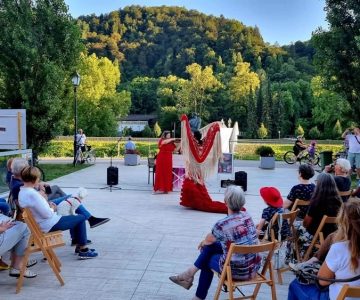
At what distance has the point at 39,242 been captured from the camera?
472 cm

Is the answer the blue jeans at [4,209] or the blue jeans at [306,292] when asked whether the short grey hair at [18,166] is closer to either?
the blue jeans at [4,209]

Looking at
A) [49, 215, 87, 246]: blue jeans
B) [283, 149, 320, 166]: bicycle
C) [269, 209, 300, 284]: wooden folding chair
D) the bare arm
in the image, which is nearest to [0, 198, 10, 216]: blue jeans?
[49, 215, 87, 246]: blue jeans

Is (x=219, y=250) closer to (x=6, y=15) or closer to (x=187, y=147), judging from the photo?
(x=187, y=147)

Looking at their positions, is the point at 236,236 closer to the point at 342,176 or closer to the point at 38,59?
the point at 342,176

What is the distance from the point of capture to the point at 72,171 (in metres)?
16.8

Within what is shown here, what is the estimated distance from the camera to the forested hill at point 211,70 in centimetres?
5278

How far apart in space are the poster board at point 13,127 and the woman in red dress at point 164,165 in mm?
3850

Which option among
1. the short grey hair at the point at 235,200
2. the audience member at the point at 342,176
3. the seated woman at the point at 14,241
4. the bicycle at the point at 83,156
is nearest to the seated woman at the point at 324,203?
the short grey hair at the point at 235,200

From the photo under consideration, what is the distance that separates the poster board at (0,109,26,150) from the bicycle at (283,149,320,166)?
12044mm

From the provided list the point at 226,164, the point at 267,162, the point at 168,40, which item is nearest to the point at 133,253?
the point at 226,164

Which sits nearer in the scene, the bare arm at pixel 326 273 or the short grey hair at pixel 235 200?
the bare arm at pixel 326 273

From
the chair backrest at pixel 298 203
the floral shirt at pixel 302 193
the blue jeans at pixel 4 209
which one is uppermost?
the floral shirt at pixel 302 193

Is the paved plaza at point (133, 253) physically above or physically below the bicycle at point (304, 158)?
below

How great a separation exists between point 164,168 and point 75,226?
6.07m
